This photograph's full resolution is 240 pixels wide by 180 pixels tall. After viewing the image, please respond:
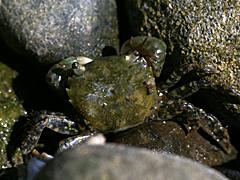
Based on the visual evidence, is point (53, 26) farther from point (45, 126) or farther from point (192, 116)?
point (192, 116)

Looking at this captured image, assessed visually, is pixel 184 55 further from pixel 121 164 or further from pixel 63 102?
pixel 121 164

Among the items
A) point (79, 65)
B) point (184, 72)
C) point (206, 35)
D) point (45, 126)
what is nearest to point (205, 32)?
point (206, 35)

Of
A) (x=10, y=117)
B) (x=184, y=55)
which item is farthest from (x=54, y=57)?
(x=184, y=55)

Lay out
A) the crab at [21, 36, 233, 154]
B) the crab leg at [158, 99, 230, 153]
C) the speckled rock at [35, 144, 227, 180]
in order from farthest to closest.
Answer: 1. the crab leg at [158, 99, 230, 153]
2. the crab at [21, 36, 233, 154]
3. the speckled rock at [35, 144, 227, 180]

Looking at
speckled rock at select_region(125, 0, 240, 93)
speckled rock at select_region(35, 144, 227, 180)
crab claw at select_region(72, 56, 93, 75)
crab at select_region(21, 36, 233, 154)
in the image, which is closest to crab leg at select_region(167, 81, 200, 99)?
crab at select_region(21, 36, 233, 154)

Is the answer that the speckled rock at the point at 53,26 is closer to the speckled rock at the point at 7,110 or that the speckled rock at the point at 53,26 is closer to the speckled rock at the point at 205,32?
the speckled rock at the point at 7,110

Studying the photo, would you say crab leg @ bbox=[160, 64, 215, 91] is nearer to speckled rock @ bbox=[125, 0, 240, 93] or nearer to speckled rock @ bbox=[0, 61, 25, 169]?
speckled rock @ bbox=[125, 0, 240, 93]
